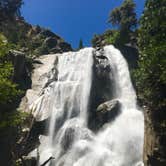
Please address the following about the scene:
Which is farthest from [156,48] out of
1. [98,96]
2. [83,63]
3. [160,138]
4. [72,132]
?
[83,63]

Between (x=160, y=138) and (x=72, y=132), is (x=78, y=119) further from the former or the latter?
(x=160, y=138)

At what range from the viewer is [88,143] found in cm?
3025

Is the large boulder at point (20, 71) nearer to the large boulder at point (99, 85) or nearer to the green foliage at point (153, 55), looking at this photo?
the large boulder at point (99, 85)

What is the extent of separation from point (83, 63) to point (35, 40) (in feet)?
61.7

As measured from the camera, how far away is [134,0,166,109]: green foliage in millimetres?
20297

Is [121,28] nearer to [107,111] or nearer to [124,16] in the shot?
[124,16]

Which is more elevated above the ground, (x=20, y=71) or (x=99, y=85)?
(x=20, y=71)

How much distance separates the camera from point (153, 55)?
20500mm

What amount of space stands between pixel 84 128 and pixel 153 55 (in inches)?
532

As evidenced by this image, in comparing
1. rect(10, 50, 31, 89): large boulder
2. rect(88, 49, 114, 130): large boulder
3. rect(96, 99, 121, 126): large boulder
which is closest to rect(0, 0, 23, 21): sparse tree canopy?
rect(10, 50, 31, 89): large boulder

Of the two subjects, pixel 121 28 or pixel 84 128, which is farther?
pixel 121 28

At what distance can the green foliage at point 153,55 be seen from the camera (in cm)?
2030

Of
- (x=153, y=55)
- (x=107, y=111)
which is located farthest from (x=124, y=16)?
(x=153, y=55)

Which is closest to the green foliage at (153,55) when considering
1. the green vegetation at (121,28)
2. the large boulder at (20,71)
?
the large boulder at (20,71)
